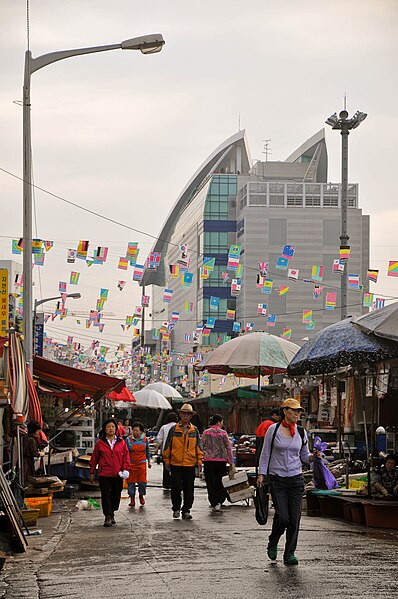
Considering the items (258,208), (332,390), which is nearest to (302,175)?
(258,208)

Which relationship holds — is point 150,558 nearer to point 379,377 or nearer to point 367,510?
point 367,510

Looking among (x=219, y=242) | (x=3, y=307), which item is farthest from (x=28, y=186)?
(x=219, y=242)

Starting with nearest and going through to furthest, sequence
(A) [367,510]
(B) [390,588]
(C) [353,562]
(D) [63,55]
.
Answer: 1. (B) [390,588]
2. (C) [353,562]
3. (A) [367,510]
4. (D) [63,55]

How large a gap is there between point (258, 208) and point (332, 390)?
80501 mm

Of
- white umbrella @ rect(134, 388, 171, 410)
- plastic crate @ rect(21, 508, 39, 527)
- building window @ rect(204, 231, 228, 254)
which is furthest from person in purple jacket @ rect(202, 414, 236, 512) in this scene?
building window @ rect(204, 231, 228, 254)

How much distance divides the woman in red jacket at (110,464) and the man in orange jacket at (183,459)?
96 cm

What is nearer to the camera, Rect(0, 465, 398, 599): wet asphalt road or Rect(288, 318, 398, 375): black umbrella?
Rect(0, 465, 398, 599): wet asphalt road

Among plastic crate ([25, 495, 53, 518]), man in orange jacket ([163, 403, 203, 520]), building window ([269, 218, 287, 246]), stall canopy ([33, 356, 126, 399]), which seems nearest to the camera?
man in orange jacket ([163, 403, 203, 520])

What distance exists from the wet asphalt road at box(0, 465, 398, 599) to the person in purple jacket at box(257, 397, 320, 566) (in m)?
0.37

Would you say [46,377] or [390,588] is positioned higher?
[46,377]

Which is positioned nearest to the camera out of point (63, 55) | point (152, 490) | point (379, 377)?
point (379, 377)

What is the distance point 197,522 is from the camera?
15.6 m

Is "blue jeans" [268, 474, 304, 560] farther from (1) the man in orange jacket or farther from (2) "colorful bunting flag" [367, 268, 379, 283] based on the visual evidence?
(2) "colorful bunting flag" [367, 268, 379, 283]

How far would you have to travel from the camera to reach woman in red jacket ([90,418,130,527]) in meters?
15.5
